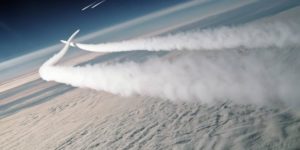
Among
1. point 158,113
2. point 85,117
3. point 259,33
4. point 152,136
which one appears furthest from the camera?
point 259,33

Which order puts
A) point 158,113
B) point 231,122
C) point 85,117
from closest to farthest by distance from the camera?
point 231,122 → point 158,113 → point 85,117

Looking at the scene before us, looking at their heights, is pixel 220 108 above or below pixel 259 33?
below

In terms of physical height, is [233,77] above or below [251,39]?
below

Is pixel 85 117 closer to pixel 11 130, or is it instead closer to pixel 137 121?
pixel 137 121

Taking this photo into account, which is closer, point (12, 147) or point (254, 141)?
point (254, 141)

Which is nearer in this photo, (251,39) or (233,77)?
(233,77)

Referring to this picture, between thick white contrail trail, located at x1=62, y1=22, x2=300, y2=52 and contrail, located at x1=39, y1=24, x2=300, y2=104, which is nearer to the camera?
contrail, located at x1=39, y1=24, x2=300, y2=104

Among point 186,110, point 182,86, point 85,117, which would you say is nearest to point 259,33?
point 182,86

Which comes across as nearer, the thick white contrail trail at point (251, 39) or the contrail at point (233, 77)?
the contrail at point (233, 77)

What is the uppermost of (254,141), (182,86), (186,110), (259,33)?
(259,33)

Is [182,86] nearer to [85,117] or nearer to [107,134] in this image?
[107,134]
